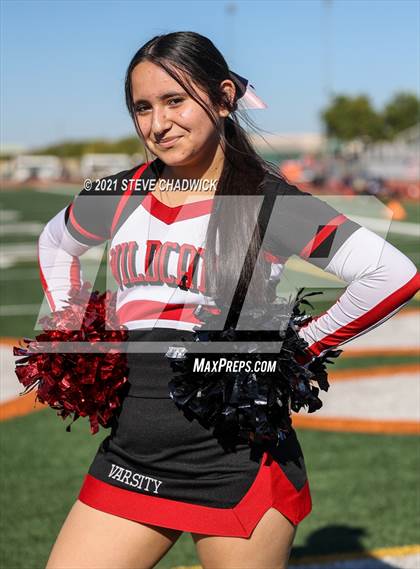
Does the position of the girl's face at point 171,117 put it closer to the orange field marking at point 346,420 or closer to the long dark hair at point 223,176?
the long dark hair at point 223,176

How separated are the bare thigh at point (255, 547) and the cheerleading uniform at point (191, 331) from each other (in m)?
0.02

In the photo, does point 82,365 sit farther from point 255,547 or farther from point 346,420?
point 346,420

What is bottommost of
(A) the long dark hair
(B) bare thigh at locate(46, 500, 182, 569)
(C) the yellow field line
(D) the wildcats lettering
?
(C) the yellow field line

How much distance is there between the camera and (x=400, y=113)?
211 ft

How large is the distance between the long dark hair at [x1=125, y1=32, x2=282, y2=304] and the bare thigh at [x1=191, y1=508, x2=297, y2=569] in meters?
0.53

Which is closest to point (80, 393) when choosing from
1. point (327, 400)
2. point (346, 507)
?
point (346, 507)

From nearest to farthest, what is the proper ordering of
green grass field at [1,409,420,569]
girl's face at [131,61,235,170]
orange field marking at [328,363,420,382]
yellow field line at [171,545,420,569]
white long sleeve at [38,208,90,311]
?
girl's face at [131,61,235,170] < white long sleeve at [38,208,90,311] < yellow field line at [171,545,420,569] < green grass field at [1,409,420,569] < orange field marking at [328,363,420,382]

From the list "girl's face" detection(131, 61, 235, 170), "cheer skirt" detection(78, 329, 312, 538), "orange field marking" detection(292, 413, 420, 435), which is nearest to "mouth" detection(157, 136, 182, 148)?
"girl's face" detection(131, 61, 235, 170)

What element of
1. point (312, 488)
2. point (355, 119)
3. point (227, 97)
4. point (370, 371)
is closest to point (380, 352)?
point (370, 371)

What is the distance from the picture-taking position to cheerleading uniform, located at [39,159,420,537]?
7.01 feet

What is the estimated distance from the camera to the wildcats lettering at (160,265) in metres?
2.25

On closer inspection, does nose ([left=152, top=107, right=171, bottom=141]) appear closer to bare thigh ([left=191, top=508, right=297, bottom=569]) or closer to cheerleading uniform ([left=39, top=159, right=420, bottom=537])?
cheerleading uniform ([left=39, top=159, right=420, bottom=537])

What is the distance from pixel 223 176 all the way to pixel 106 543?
946mm

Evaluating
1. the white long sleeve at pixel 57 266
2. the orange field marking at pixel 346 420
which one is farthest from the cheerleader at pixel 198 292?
the orange field marking at pixel 346 420
